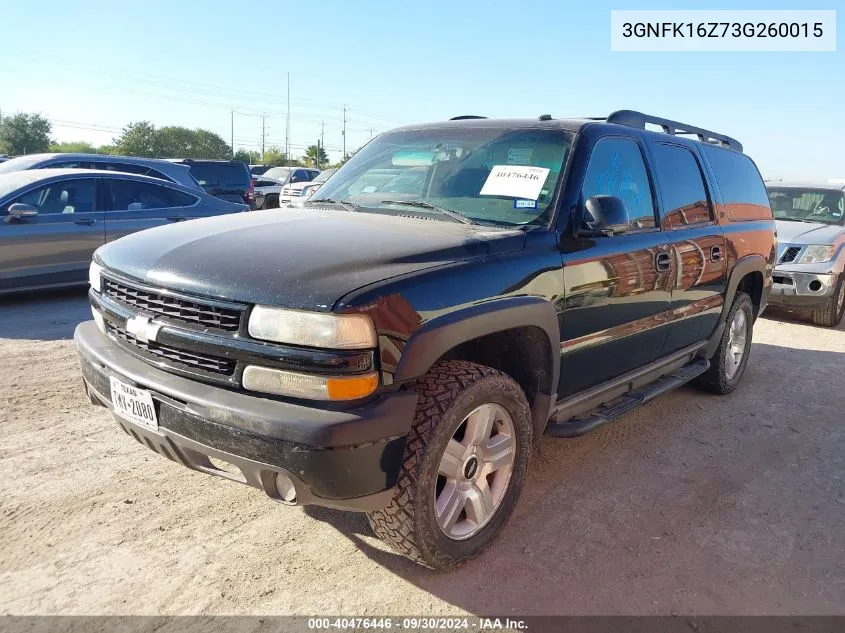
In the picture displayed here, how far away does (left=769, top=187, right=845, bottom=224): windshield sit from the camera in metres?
8.93

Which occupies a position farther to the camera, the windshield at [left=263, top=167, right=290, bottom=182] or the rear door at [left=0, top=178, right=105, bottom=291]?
the windshield at [left=263, top=167, right=290, bottom=182]

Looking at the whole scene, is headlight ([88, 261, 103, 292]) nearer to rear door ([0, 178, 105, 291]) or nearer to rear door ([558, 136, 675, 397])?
rear door ([558, 136, 675, 397])

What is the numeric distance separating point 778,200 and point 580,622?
348 inches

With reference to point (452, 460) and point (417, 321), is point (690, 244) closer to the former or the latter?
point (452, 460)

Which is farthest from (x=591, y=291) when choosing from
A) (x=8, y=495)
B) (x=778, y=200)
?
(x=778, y=200)

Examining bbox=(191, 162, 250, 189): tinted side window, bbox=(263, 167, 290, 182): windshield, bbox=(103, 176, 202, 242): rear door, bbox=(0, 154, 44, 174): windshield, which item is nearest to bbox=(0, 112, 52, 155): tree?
bbox=(263, 167, 290, 182): windshield

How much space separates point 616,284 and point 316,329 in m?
1.82

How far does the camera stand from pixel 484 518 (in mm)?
2889

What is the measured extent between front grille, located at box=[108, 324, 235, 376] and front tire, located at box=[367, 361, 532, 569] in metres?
0.72

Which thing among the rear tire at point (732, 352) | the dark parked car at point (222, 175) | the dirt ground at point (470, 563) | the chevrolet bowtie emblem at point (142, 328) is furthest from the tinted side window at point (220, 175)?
the chevrolet bowtie emblem at point (142, 328)

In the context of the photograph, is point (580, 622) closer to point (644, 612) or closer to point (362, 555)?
point (644, 612)

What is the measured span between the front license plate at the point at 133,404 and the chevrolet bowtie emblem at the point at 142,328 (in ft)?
0.64

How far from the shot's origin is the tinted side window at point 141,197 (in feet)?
26.1

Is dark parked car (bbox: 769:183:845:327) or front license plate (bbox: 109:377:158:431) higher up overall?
dark parked car (bbox: 769:183:845:327)
